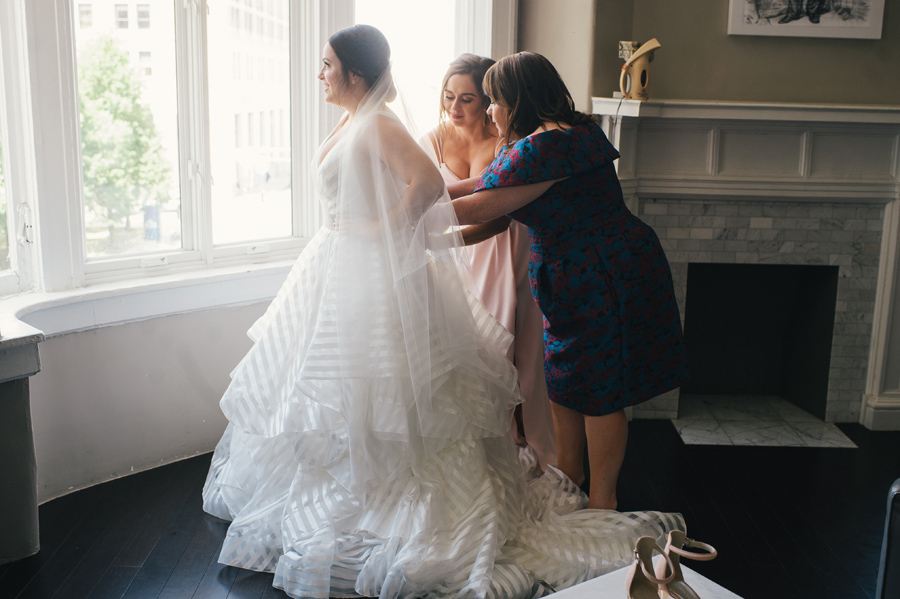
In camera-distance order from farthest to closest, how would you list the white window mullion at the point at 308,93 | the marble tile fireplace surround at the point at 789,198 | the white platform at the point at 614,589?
the marble tile fireplace surround at the point at 789,198 < the white window mullion at the point at 308,93 < the white platform at the point at 614,589

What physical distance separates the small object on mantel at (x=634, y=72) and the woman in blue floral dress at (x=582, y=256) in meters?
1.09

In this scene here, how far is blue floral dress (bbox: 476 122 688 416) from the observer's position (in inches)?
88.1

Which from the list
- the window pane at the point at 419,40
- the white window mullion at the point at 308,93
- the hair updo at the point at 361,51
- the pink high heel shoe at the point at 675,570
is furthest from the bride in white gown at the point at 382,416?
the window pane at the point at 419,40

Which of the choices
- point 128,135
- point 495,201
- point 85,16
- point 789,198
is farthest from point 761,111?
point 85,16

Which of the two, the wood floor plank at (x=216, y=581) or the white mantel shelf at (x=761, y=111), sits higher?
the white mantel shelf at (x=761, y=111)

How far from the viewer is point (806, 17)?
3.39 meters

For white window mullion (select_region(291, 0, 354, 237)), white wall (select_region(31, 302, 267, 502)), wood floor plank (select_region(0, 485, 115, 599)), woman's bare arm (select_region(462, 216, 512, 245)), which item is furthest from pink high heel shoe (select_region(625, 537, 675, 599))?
white window mullion (select_region(291, 0, 354, 237))

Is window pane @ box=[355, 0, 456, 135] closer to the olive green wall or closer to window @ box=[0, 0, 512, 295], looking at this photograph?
window @ box=[0, 0, 512, 295]

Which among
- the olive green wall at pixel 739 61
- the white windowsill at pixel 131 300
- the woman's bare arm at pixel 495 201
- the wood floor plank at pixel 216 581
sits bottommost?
the wood floor plank at pixel 216 581

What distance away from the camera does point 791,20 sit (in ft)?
11.1

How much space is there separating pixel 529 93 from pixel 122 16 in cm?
163

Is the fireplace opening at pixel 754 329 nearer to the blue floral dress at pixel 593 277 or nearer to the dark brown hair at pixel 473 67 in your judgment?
the blue floral dress at pixel 593 277

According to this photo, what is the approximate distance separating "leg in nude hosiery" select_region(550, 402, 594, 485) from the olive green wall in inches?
61.9

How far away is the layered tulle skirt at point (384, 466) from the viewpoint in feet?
7.02
